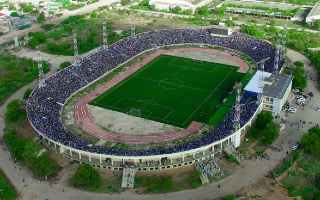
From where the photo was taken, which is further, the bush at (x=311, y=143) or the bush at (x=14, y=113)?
the bush at (x=14, y=113)

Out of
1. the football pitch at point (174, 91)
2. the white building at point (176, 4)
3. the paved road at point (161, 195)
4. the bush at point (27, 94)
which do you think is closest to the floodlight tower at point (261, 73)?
the football pitch at point (174, 91)

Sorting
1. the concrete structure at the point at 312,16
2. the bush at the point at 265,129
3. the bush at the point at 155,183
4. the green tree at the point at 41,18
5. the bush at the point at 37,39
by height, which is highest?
the concrete structure at the point at 312,16

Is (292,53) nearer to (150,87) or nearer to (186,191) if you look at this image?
(150,87)

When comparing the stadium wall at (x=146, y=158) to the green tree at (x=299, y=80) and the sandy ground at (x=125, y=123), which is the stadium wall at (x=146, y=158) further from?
the green tree at (x=299, y=80)

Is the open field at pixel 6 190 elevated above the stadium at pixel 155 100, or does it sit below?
below

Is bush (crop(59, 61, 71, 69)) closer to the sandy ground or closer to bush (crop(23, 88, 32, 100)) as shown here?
bush (crop(23, 88, 32, 100))

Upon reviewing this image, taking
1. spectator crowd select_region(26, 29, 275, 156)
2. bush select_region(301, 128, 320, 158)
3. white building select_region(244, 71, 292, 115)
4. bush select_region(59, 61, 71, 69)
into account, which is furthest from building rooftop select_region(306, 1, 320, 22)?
bush select_region(59, 61, 71, 69)
